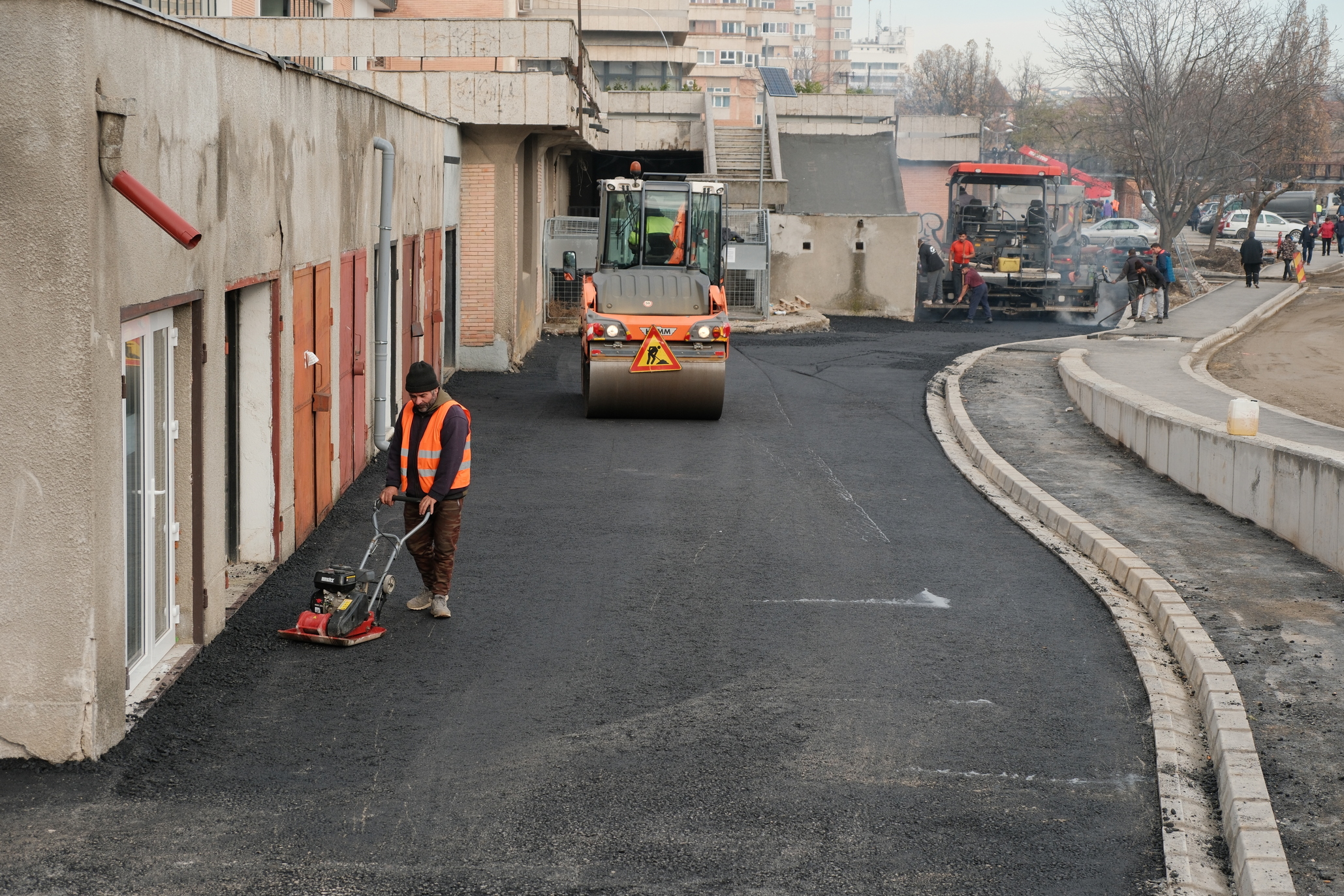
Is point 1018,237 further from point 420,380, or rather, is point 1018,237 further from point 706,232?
point 420,380

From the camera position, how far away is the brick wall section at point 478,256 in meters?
22.1

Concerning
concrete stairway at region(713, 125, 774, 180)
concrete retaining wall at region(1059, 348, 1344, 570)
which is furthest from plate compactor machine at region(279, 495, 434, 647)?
concrete stairway at region(713, 125, 774, 180)

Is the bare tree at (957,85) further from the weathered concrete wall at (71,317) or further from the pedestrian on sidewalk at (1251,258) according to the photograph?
the weathered concrete wall at (71,317)

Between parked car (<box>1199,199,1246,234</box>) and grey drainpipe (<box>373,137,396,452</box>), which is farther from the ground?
parked car (<box>1199,199,1246,234</box>)

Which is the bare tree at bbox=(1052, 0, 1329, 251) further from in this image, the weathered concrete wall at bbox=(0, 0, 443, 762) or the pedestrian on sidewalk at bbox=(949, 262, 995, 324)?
the weathered concrete wall at bbox=(0, 0, 443, 762)

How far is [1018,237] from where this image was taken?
3484 centimetres

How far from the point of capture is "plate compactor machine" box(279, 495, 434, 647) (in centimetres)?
876

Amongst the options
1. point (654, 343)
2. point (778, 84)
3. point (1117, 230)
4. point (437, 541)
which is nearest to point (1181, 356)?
point (654, 343)

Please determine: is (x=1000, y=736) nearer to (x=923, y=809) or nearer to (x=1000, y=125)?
(x=923, y=809)

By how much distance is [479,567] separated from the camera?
35.8ft

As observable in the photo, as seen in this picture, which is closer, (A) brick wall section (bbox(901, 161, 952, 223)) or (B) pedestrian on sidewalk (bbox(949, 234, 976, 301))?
(B) pedestrian on sidewalk (bbox(949, 234, 976, 301))

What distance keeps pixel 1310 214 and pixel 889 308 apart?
42445 millimetres

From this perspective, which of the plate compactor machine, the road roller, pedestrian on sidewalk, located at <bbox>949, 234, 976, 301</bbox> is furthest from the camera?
pedestrian on sidewalk, located at <bbox>949, 234, 976, 301</bbox>

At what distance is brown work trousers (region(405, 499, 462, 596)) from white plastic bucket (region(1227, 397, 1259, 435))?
759cm
